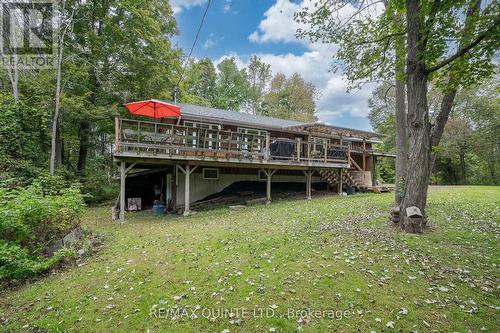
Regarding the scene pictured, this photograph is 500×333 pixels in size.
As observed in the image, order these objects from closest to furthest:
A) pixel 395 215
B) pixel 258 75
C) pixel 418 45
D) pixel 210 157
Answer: pixel 418 45 → pixel 395 215 → pixel 210 157 → pixel 258 75

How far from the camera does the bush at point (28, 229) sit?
16.2 feet

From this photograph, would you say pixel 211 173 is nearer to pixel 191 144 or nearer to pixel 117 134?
pixel 191 144

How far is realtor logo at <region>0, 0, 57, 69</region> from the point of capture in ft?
48.0

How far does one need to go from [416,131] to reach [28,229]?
9.57 meters

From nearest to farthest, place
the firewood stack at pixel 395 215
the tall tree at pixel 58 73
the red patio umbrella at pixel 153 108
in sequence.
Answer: the firewood stack at pixel 395 215 → the red patio umbrella at pixel 153 108 → the tall tree at pixel 58 73

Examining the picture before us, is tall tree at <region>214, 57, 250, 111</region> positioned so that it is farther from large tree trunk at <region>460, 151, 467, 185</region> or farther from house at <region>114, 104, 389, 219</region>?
large tree trunk at <region>460, 151, 467, 185</region>

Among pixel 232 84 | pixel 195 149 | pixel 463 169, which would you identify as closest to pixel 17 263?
pixel 195 149

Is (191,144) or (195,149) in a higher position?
(191,144)

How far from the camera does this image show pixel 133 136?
10.0 meters

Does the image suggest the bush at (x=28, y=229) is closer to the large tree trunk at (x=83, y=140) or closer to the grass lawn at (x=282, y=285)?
the grass lawn at (x=282, y=285)

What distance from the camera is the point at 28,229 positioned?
5.59 metres

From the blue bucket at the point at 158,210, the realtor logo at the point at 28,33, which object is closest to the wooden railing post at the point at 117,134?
the blue bucket at the point at 158,210

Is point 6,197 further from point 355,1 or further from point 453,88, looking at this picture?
point 453,88

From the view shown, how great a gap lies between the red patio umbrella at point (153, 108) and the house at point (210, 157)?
0.56 meters
